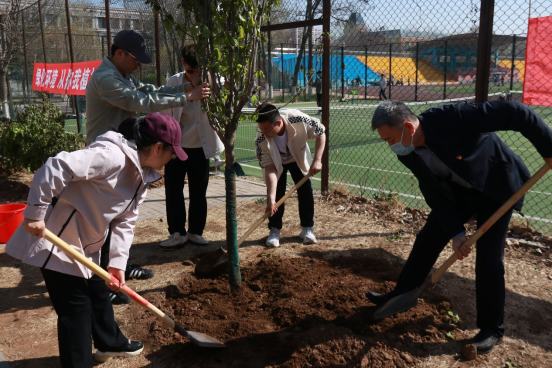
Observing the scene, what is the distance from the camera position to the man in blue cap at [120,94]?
11.7 ft

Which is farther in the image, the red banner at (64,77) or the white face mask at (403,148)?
the red banner at (64,77)

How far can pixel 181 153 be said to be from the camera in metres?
2.43

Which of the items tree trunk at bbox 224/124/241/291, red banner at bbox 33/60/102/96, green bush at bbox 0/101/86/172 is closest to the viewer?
tree trunk at bbox 224/124/241/291

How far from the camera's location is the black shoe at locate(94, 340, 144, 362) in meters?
2.87

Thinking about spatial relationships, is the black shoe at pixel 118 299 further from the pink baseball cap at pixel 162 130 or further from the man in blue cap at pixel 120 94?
the pink baseball cap at pixel 162 130

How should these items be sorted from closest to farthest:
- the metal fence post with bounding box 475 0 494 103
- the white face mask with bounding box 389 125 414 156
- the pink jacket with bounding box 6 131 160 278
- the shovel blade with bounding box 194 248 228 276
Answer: the pink jacket with bounding box 6 131 160 278 < the white face mask with bounding box 389 125 414 156 < the shovel blade with bounding box 194 248 228 276 < the metal fence post with bounding box 475 0 494 103

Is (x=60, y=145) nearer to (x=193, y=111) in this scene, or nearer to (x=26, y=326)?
(x=193, y=111)

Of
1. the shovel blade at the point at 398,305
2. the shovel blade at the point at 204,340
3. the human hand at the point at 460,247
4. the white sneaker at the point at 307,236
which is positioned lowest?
the shovel blade at the point at 204,340

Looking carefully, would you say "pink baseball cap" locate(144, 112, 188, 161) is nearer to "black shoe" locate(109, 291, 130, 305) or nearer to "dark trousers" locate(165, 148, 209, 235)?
"black shoe" locate(109, 291, 130, 305)

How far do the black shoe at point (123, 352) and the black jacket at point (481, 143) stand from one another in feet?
6.95

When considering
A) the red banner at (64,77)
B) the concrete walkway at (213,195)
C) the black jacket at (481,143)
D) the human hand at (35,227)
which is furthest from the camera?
the red banner at (64,77)

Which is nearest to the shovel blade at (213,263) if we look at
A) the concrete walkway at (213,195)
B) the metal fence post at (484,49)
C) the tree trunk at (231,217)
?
the tree trunk at (231,217)

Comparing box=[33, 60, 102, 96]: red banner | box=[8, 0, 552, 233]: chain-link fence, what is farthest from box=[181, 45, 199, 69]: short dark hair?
box=[33, 60, 102, 96]: red banner

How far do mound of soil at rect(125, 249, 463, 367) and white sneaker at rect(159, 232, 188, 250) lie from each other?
30.9 inches
